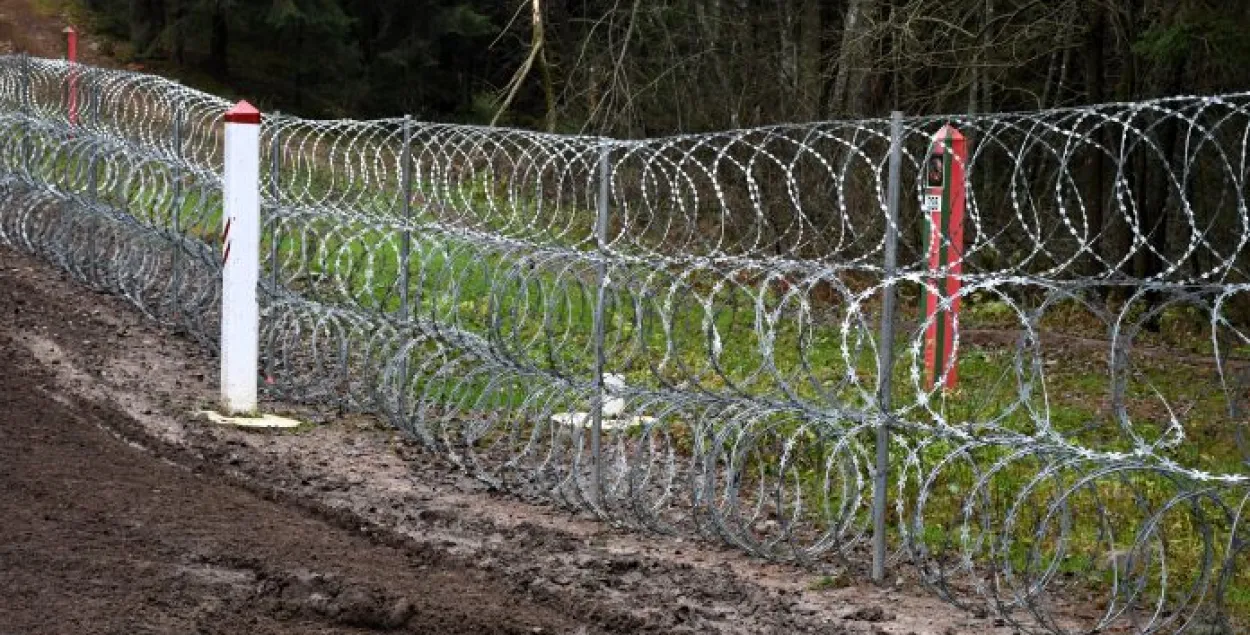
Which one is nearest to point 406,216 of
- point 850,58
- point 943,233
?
point 943,233

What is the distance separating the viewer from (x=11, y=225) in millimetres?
16141

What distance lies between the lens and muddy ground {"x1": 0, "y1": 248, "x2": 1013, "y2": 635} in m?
6.16

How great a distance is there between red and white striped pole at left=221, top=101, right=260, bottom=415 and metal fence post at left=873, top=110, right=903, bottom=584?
4.46 metres

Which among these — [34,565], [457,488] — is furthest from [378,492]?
[34,565]

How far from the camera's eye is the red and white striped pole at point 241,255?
33.5ft

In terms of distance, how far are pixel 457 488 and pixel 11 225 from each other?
8825mm

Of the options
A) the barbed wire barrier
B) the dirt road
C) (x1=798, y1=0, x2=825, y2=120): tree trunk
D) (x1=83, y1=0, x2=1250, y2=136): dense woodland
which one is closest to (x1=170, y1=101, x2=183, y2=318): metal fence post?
the barbed wire barrier

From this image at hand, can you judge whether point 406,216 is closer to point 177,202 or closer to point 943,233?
point 177,202

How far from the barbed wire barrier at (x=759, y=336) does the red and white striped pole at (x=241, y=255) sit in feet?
1.33

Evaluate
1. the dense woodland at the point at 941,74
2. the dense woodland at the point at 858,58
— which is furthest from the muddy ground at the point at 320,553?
the dense woodland at the point at 858,58

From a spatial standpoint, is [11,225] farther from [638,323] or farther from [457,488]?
[638,323]

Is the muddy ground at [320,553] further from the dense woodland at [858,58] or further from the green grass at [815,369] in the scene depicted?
the dense woodland at [858,58]

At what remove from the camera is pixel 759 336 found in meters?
7.43

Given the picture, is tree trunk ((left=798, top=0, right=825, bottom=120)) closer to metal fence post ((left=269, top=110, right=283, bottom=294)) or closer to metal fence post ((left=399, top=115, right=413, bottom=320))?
metal fence post ((left=269, top=110, right=283, bottom=294))
